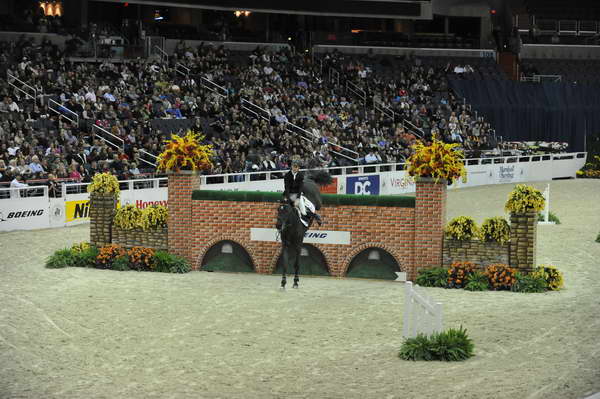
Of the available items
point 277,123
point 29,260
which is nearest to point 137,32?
point 277,123

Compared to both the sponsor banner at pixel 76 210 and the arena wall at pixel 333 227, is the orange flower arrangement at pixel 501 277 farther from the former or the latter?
the sponsor banner at pixel 76 210

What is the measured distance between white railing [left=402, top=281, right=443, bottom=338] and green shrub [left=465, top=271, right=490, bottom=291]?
5.06 m

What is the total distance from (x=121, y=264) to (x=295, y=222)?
461 cm

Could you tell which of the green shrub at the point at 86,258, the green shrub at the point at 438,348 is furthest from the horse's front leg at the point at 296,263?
the green shrub at the point at 438,348

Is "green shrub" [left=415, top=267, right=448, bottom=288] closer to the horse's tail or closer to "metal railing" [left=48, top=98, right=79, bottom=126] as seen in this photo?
the horse's tail

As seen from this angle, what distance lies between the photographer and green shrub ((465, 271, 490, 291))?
19594 mm

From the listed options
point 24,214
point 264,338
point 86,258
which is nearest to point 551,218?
point 86,258

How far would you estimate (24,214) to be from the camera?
2884 cm

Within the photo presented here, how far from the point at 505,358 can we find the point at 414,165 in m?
7.39

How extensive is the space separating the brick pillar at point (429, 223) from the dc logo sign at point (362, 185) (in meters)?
18.2

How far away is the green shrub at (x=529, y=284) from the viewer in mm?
19453

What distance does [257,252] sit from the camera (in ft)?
71.8

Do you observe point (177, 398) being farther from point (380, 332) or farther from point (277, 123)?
point (277, 123)

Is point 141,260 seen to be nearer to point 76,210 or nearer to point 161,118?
point 76,210
